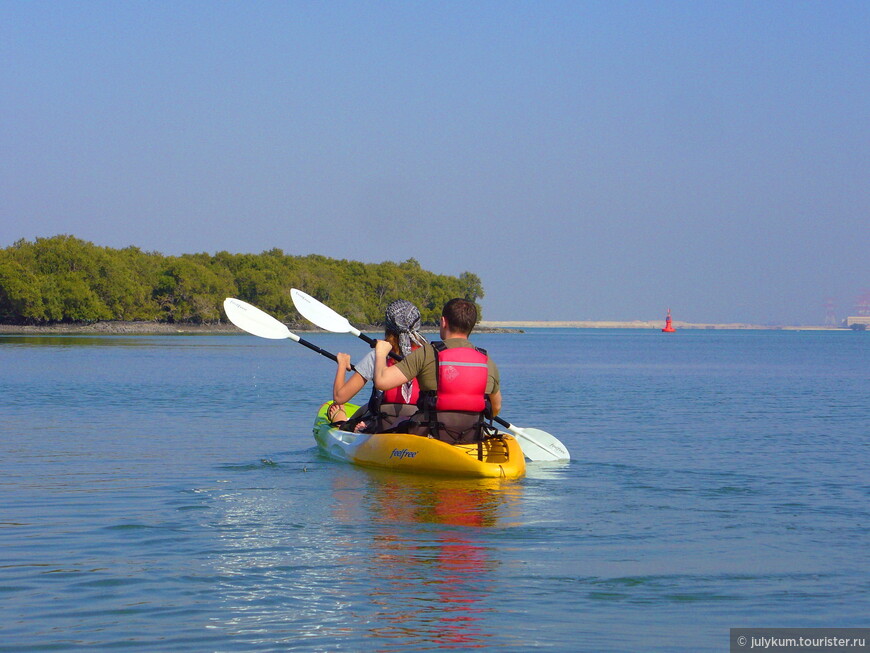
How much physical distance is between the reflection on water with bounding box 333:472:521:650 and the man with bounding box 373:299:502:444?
2.03ft

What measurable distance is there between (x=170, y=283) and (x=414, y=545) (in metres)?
118

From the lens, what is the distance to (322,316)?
553 inches

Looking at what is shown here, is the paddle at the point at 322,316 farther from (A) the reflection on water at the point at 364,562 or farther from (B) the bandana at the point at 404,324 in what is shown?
(A) the reflection on water at the point at 364,562

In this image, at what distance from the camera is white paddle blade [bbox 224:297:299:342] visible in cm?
1452

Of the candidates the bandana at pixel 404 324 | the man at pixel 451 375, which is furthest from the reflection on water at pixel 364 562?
the bandana at pixel 404 324

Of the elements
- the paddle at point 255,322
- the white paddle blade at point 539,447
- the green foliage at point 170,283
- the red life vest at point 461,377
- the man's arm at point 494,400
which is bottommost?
the white paddle blade at point 539,447

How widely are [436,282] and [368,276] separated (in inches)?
654

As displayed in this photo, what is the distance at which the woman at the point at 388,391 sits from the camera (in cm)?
1066

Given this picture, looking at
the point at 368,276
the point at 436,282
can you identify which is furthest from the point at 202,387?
the point at 436,282

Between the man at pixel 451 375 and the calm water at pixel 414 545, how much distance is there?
0.64 meters

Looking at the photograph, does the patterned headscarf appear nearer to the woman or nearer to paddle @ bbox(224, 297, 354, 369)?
the woman

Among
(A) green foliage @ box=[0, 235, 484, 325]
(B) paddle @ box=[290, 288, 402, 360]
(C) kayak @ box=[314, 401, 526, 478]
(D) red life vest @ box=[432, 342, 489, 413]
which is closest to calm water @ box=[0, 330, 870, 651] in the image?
(C) kayak @ box=[314, 401, 526, 478]

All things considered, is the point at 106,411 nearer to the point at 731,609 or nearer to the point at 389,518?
the point at 389,518

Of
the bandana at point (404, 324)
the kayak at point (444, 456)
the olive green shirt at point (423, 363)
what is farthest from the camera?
the bandana at point (404, 324)
